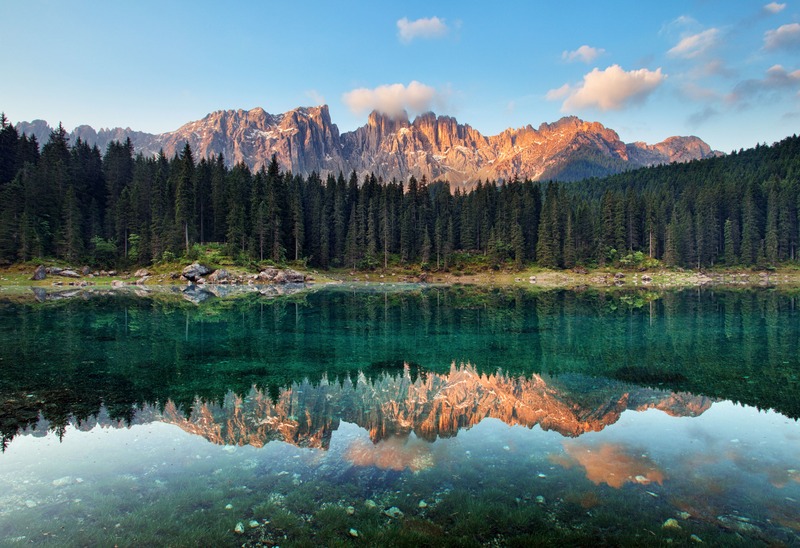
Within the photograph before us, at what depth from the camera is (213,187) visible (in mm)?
98562

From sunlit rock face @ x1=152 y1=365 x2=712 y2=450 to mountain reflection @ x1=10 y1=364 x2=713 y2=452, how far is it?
0.11 feet

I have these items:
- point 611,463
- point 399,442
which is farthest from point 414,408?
point 611,463

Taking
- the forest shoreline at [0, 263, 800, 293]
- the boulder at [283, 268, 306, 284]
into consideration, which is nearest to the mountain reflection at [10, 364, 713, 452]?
the forest shoreline at [0, 263, 800, 293]

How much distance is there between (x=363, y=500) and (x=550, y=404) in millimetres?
9095

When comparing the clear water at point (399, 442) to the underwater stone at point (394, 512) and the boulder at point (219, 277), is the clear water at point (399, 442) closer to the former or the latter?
the underwater stone at point (394, 512)

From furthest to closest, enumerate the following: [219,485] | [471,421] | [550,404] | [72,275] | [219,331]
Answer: [72,275] → [219,331] → [550,404] → [471,421] → [219,485]

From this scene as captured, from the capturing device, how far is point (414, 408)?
14.6 m

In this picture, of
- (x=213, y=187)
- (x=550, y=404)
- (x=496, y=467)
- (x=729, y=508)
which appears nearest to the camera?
(x=729, y=508)

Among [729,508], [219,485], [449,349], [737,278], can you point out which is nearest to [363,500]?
[219,485]

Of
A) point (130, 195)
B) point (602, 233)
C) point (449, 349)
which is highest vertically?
point (130, 195)

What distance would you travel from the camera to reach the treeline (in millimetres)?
A: 85500

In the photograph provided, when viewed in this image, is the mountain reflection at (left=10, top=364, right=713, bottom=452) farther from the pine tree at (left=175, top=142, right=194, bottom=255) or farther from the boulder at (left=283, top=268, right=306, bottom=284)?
the pine tree at (left=175, top=142, right=194, bottom=255)

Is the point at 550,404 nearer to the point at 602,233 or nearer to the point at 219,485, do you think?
the point at 219,485

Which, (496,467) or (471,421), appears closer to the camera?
(496,467)
